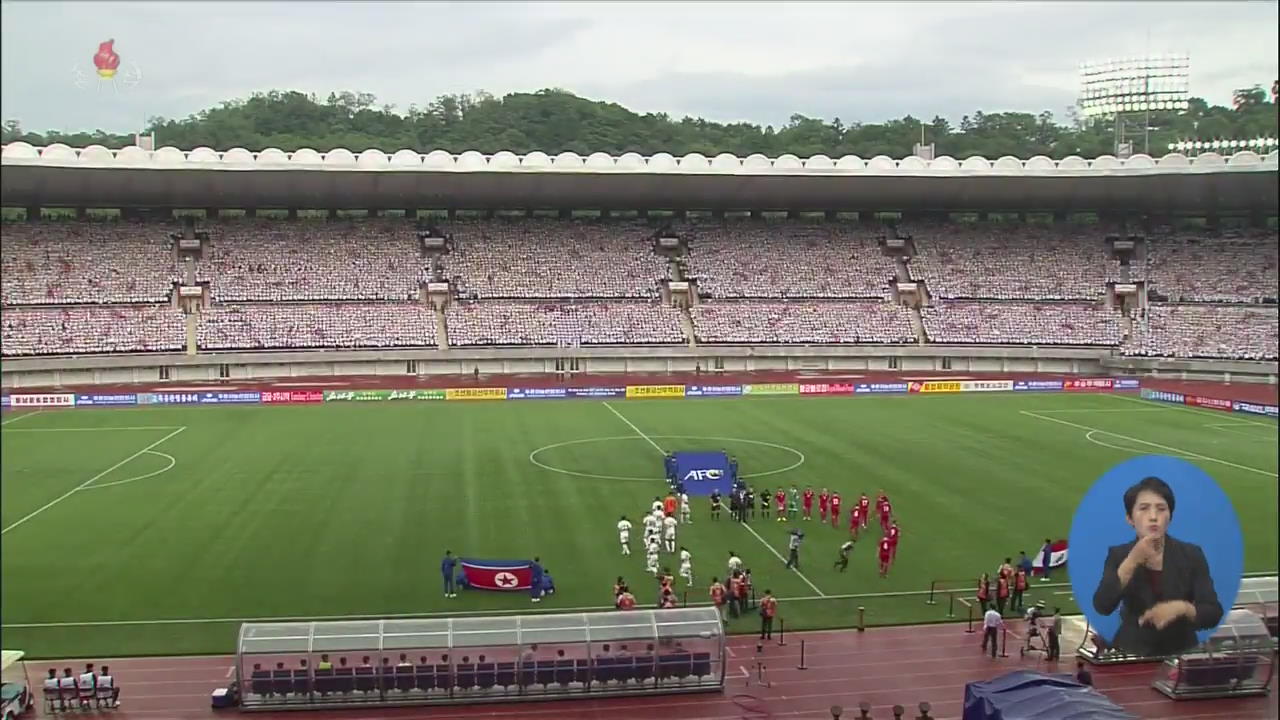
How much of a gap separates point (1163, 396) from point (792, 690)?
35.9m

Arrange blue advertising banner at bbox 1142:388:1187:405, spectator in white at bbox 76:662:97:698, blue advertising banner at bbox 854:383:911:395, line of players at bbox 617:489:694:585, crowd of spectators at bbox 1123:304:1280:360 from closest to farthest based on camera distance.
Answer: spectator in white at bbox 76:662:97:698 → line of players at bbox 617:489:694:585 → blue advertising banner at bbox 1142:388:1187:405 → blue advertising banner at bbox 854:383:911:395 → crowd of spectators at bbox 1123:304:1280:360

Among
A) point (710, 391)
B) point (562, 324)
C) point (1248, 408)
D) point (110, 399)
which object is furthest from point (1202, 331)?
point (110, 399)

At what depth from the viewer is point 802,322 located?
5684 cm

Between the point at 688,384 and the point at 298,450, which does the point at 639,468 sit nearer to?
the point at 298,450

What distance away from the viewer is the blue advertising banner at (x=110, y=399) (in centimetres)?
4294

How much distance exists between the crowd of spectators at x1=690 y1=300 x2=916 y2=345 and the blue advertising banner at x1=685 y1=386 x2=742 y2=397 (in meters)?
Result: 8.41

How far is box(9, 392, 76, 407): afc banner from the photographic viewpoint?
1645 inches

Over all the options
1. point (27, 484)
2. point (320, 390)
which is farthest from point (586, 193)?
point (27, 484)

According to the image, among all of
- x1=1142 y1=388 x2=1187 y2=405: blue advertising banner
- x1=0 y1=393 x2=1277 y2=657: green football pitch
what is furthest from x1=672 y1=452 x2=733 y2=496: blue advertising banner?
x1=1142 y1=388 x2=1187 y2=405: blue advertising banner

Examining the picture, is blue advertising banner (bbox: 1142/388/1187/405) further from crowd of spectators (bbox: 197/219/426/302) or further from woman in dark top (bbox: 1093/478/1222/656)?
woman in dark top (bbox: 1093/478/1222/656)

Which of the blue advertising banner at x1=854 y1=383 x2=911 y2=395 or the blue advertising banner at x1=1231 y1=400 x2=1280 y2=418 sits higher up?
the blue advertising banner at x1=1231 y1=400 x2=1280 y2=418

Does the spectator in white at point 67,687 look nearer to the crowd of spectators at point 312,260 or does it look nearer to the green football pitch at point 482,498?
the green football pitch at point 482,498

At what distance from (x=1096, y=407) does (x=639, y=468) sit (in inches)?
872

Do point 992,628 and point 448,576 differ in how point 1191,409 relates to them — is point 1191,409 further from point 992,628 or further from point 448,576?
point 448,576
